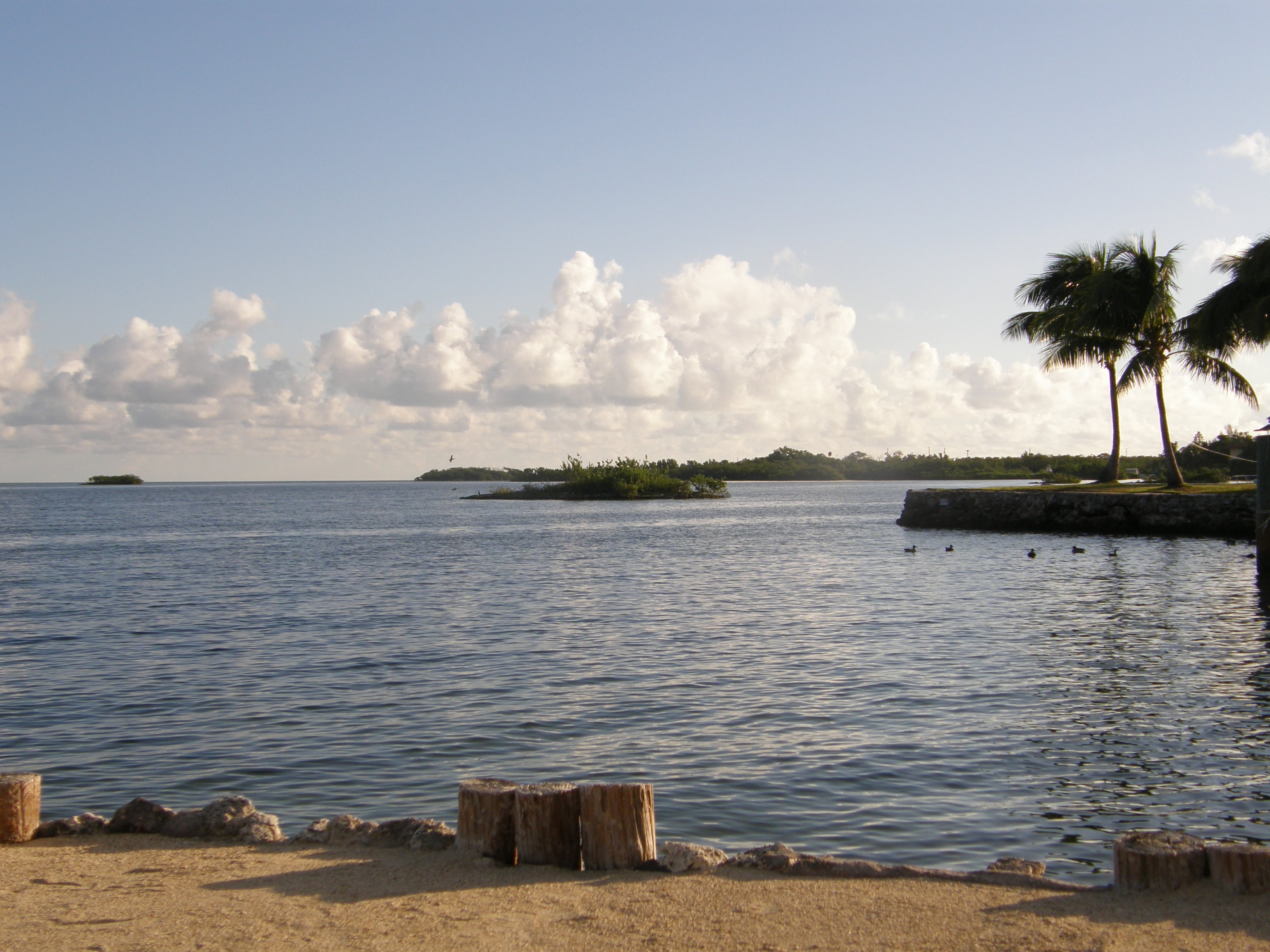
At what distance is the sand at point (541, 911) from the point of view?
223 inches

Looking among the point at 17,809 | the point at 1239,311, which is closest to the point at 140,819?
the point at 17,809

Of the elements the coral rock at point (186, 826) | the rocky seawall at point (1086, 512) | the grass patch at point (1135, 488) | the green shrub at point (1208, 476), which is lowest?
the coral rock at point (186, 826)

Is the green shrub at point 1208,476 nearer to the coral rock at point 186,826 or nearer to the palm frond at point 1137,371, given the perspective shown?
the palm frond at point 1137,371

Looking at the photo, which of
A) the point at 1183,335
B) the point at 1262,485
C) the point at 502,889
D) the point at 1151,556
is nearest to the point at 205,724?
the point at 502,889

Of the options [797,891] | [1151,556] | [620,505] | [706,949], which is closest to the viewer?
[706,949]

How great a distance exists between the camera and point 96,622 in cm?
2264

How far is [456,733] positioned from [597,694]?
98.9 inches

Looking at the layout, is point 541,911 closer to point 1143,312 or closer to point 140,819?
point 140,819

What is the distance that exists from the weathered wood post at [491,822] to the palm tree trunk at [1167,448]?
4496cm

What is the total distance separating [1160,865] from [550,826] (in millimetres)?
3851

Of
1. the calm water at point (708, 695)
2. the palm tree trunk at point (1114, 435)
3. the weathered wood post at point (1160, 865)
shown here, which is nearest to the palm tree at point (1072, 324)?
the palm tree trunk at point (1114, 435)

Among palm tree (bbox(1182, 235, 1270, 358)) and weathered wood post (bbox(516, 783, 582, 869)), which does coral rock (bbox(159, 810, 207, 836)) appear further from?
palm tree (bbox(1182, 235, 1270, 358))

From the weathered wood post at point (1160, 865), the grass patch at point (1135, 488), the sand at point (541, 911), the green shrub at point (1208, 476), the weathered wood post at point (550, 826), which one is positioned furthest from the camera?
the green shrub at point (1208, 476)

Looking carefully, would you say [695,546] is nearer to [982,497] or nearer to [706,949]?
[982,497]
